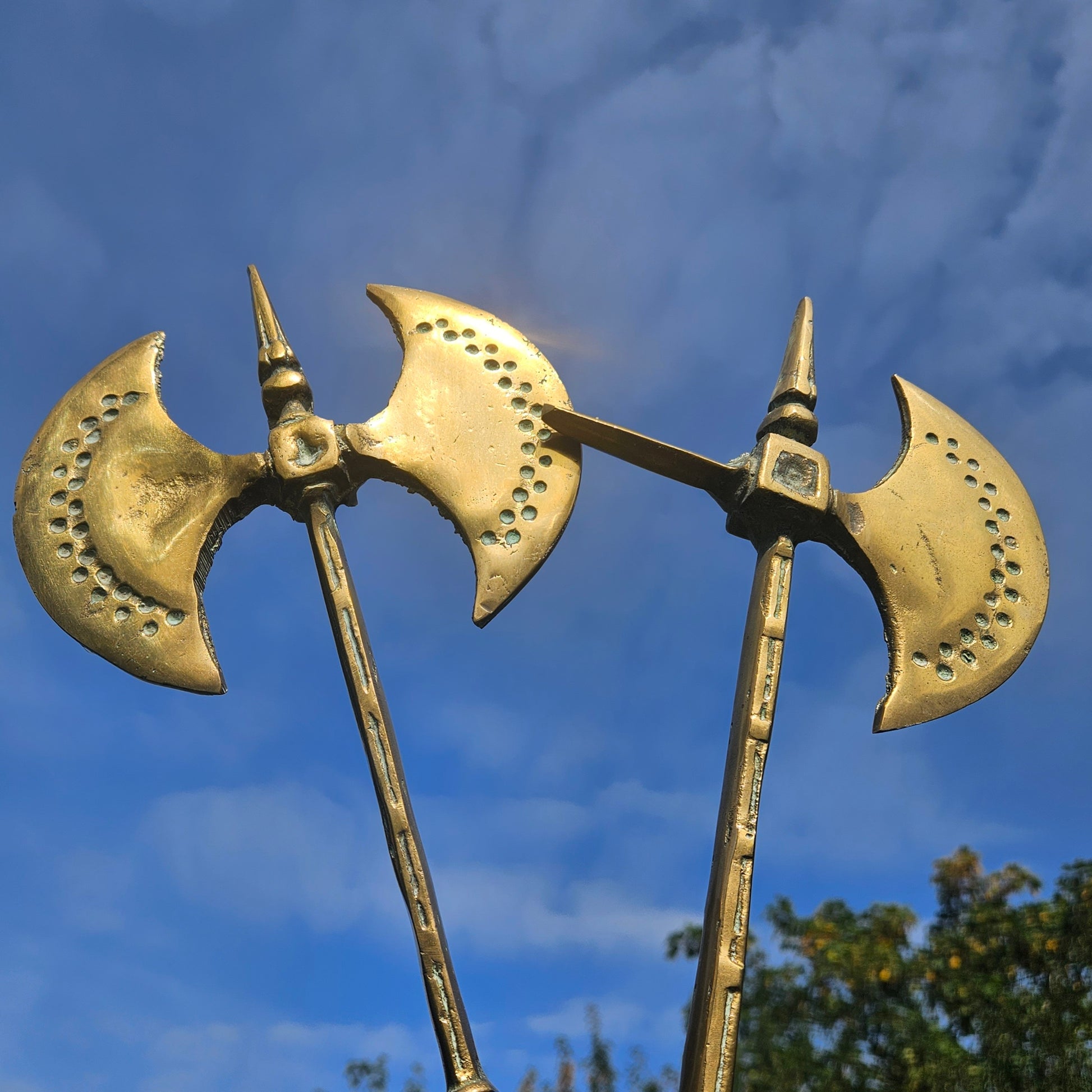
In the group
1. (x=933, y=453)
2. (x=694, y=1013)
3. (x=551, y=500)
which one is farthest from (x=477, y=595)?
(x=933, y=453)

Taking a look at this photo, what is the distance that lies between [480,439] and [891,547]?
1.87 meters

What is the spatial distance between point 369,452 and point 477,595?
78 centimetres

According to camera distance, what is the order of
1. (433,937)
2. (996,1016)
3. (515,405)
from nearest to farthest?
1. (433,937)
2. (515,405)
3. (996,1016)

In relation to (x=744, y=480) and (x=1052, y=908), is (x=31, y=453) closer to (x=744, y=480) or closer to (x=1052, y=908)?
(x=744, y=480)

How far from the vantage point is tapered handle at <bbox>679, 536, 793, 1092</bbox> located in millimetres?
4504

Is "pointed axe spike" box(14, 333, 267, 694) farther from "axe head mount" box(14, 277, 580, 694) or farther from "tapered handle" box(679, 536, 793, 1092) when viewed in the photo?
"tapered handle" box(679, 536, 793, 1092)

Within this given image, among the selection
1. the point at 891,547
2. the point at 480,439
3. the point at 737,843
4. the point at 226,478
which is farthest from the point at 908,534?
the point at 226,478

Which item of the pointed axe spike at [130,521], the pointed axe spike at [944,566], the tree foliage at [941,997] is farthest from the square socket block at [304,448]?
the tree foliage at [941,997]

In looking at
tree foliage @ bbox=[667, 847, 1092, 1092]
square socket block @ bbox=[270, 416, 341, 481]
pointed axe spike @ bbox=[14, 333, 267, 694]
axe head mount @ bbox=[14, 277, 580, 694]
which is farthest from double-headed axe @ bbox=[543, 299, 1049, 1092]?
tree foliage @ bbox=[667, 847, 1092, 1092]

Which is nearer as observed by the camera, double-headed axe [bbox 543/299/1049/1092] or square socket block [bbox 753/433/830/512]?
double-headed axe [bbox 543/299/1049/1092]

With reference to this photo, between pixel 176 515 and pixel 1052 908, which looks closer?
pixel 176 515

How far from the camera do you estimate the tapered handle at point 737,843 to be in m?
4.50

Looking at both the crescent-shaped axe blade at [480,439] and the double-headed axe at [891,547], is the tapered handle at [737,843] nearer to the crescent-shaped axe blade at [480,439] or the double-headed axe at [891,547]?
the double-headed axe at [891,547]

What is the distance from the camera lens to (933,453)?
602 centimetres
